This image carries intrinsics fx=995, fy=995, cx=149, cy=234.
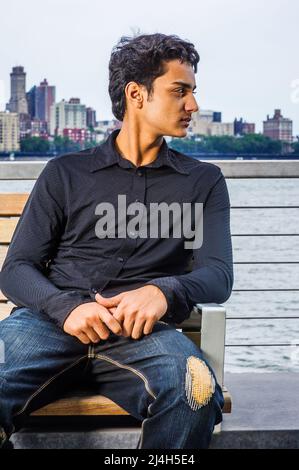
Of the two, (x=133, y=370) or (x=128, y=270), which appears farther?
(x=128, y=270)

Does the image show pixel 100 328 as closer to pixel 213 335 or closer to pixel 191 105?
pixel 213 335

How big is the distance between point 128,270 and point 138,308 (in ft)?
0.98

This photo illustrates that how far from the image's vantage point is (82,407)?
250 cm

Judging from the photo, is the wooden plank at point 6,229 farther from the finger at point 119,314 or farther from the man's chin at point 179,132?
the finger at point 119,314

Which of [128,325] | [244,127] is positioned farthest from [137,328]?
[244,127]

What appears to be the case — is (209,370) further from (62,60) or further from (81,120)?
(62,60)

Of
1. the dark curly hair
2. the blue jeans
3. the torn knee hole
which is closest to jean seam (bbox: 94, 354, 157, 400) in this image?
the blue jeans

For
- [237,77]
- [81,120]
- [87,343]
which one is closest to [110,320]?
[87,343]

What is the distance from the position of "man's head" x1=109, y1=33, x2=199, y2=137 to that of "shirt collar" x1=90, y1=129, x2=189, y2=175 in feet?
0.23

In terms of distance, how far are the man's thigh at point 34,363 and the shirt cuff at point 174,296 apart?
241 mm

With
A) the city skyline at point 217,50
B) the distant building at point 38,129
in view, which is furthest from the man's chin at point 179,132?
the city skyline at point 217,50

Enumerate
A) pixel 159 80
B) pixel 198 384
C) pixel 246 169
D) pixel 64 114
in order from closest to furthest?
pixel 198 384 < pixel 159 80 < pixel 246 169 < pixel 64 114

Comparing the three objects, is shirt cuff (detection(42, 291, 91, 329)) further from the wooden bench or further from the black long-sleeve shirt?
the wooden bench
